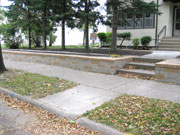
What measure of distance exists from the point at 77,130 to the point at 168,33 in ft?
44.1

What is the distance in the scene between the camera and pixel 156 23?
14.7 meters

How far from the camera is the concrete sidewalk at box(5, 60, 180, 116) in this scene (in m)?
4.83

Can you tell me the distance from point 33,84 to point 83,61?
2759mm

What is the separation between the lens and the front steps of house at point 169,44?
41.7 feet

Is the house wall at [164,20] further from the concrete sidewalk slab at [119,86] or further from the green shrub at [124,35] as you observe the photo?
the concrete sidewalk slab at [119,86]

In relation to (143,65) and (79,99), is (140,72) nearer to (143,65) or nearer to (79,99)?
(143,65)

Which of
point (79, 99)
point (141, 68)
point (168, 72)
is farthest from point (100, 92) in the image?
point (141, 68)

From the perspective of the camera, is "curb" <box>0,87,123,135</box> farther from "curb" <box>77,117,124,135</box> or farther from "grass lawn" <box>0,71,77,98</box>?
"grass lawn" <box>0,71,77,98</box>

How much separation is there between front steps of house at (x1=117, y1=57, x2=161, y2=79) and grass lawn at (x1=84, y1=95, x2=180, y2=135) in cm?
231

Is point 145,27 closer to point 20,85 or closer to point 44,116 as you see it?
point 20,85

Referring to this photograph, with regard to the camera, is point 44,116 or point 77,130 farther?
point 44,116

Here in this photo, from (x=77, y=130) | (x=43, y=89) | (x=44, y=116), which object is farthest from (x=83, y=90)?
(x=77, y=130)

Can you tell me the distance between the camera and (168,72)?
6.25 metres

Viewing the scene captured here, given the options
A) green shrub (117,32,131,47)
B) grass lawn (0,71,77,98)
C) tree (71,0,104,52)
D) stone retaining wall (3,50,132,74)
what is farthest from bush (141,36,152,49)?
grass lawn (0,71,77,98)
